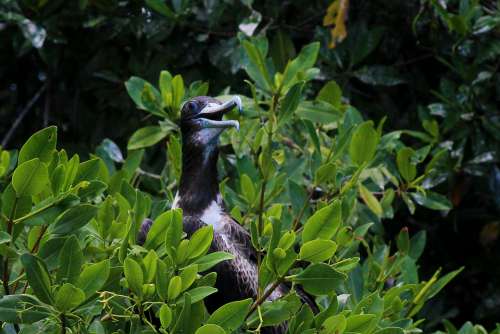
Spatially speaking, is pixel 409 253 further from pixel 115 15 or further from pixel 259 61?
pixel 115 15

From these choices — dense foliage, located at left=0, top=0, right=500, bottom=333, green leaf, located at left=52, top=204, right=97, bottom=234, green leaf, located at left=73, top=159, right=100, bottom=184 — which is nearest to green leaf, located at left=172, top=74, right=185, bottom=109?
dense foliage, located at left=0, top=0, right=500, bottom=333

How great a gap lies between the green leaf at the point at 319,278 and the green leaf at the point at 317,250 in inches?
1.6

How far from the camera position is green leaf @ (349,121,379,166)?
3.41 metres

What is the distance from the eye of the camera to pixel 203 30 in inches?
181

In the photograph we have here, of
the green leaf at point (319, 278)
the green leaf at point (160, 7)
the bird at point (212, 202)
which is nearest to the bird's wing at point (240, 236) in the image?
the bird at point (212, 202)

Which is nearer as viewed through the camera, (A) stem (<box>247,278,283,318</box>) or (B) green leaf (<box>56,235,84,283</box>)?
(B) green leaf (<box>56,235,84,283</box>)

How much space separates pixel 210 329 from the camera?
2244mm

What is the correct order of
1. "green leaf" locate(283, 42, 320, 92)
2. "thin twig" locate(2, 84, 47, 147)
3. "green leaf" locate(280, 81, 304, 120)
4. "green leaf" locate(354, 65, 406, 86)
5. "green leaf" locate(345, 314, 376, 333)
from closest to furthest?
"green leaf" locate(345, 314, 376, 333), "green leaf" locate(280, 81, 304, 120), "green leaf" locate(283, 42, 320, 92), "green leaf" locate(354, 65, 406, 86), "thin twig" locate(2, 84, 47, 147)

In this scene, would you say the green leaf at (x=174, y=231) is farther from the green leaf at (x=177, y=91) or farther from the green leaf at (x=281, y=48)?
the green leaf at (x=281, y=48)

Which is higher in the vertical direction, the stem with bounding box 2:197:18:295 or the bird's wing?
the stem with bounding box 2:197:18:295

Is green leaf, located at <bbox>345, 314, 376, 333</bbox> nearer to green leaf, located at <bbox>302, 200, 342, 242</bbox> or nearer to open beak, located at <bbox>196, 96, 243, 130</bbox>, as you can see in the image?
green leaf, located at <bbox>302, 200, 342, 242</bbox>

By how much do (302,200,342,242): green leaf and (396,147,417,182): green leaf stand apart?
124 centimetres

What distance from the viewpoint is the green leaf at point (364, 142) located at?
134 inches

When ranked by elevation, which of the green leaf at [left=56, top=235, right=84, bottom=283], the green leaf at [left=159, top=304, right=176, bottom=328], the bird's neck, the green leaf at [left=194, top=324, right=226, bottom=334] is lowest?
the bird's neck
